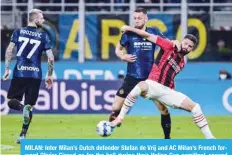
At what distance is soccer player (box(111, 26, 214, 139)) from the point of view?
53.0ft

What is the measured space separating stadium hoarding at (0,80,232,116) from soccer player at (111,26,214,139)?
395 inches

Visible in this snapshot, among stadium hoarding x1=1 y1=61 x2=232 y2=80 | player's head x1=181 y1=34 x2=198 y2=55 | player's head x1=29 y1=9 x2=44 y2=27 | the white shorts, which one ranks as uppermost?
player's head x1=29 y1=9 x2=44 y2=27

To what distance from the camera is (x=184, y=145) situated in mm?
13078

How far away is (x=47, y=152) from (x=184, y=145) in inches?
67.6

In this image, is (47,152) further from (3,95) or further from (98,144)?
(3,95)

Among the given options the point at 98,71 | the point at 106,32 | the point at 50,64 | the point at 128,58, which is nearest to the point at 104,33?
the point at 106,32

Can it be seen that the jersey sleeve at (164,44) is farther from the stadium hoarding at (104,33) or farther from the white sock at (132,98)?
the stadium hoarding at (104,33)

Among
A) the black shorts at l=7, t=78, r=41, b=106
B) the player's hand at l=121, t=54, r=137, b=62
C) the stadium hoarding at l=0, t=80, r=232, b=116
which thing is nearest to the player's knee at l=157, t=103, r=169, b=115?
the player's hand at l=121, t=54, r=137, b=62

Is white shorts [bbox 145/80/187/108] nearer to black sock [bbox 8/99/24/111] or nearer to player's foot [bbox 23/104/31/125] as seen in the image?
player's foot [bbox 23/104/31/125]

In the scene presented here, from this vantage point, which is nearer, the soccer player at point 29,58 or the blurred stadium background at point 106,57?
the soccer player at point 29,58

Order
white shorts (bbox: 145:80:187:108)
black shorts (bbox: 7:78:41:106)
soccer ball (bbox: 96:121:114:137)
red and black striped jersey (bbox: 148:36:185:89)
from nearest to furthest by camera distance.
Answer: soccer ball (bbox: 96:121:114:137), white shorts (bbox: 145:80:187:108), red and black striped jersey (bbox: 148:36:185:89), black shorts (bbox: 7:78:41:106)

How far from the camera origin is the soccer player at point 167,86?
16.2 metres

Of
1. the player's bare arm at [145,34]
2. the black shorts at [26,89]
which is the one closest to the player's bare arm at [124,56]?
the player's bare arm at [145,34]

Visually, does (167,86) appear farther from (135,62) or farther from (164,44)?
(135,62)
